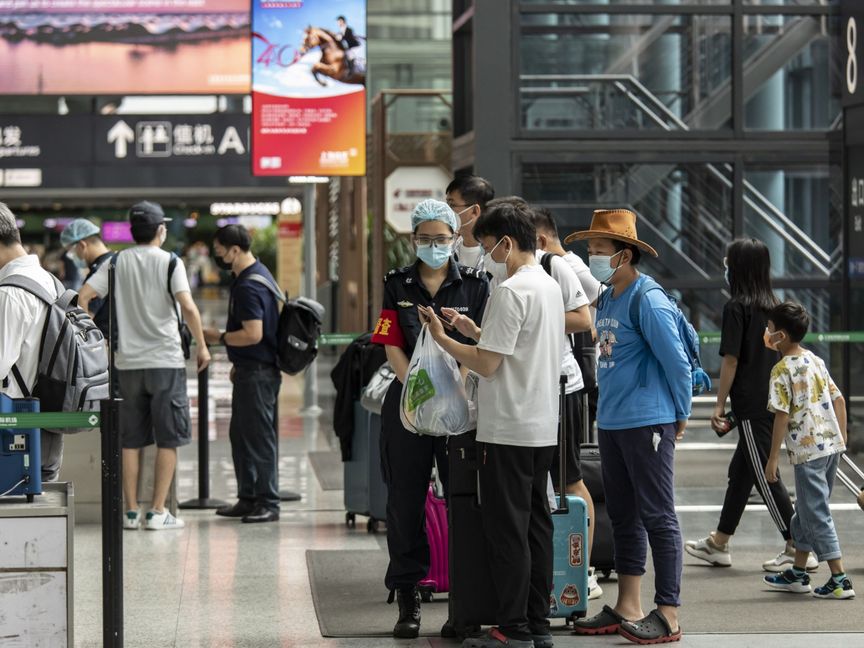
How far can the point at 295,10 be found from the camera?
46.4ft

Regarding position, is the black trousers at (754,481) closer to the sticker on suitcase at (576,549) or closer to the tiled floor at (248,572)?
the tiled floor at (248,572)

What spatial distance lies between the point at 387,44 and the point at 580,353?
24212 millimetres

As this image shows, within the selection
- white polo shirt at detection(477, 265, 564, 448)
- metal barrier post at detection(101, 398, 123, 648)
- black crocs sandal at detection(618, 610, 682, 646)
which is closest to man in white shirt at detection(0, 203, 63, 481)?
metal barrier post at detection(101, 398, 123, 648)

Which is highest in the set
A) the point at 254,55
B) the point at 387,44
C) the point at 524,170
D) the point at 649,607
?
the point at 387,44

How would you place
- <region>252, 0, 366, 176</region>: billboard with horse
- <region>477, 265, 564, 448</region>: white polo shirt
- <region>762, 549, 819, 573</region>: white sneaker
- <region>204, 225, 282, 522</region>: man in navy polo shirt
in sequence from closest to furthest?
<region>477, 265, 564, 448</region>: white polo shirt
<region>762, 549, 819, 573</region>: white sneaker
<region>204, 225, 282, 522</region>: man in navy polo shirt
<region>252, 0, 366, 176</region>: billboard with horse

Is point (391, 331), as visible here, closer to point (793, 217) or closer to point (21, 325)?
point (21, 325)

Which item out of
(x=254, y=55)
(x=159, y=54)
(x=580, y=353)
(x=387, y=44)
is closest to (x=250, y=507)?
(x=580, y=353)

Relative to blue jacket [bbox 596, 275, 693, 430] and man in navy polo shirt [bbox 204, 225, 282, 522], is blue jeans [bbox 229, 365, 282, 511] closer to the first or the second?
man in navy polo shirt [bbox 204, 225, 282, 522]

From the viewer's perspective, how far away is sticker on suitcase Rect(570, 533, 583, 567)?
617cm

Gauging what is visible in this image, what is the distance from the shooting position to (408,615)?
20.2 feet

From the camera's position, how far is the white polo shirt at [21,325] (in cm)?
561

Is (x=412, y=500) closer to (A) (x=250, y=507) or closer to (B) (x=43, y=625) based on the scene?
(B) (x=43, y=625)

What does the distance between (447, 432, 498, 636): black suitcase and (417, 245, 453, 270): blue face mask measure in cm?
77

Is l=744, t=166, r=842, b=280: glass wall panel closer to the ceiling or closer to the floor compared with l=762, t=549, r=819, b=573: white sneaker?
closer to the ceiling
